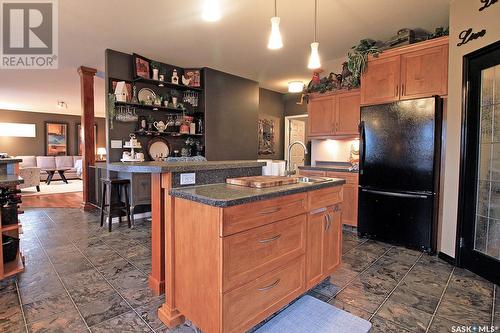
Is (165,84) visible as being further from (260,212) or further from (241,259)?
(241,259)

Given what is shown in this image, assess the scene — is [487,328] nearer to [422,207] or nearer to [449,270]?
[449,270]

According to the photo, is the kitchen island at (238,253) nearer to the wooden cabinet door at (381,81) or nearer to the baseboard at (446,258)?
the baseboard at (446,258)

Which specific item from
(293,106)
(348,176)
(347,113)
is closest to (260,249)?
(348,176)

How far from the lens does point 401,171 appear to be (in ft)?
10.3

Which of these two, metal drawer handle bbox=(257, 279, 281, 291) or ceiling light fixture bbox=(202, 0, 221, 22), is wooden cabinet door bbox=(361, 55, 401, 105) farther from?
metal drawer handle bbox=(257, 279, 281, 291)

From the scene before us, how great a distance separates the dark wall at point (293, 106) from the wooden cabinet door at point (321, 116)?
2.28 m

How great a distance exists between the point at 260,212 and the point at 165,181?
0.70 m

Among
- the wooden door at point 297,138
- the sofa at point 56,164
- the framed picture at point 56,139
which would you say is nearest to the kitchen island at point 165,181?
the wooden door at point 297,138

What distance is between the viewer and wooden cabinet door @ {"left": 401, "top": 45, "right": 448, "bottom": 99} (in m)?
2.95

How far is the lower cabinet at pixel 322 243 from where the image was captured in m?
1.97

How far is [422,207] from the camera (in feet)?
9.96

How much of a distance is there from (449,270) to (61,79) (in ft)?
25.3

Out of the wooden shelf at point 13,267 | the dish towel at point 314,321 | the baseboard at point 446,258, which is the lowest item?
the dish towel at point 314,321

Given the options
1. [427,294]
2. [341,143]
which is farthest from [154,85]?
[427,294]
